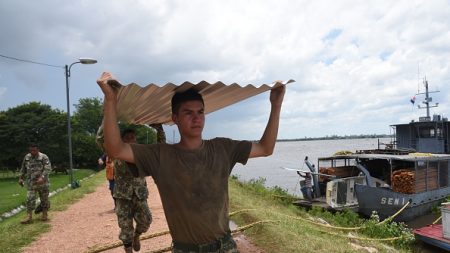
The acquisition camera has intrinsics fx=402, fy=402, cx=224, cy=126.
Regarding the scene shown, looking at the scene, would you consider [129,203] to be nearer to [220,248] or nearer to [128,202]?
[128,202]

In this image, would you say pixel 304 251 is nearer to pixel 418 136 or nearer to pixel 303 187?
pixel 303 187

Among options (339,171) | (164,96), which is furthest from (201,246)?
(339,171)

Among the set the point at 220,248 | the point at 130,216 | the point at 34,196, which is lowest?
the point at 34,196

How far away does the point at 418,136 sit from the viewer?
25250 mm

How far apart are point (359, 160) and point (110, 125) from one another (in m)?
17.2

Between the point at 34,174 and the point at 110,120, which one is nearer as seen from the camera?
the point at 110,120

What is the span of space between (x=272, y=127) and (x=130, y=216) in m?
2.97

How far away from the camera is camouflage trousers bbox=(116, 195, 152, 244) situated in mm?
5148

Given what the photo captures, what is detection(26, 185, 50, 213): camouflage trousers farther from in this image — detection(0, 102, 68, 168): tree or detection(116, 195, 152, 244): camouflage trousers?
detection(0, 102, 68, 168): tree

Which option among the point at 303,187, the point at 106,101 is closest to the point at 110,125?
the point at 106,101

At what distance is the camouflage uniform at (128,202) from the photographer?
16.9ft

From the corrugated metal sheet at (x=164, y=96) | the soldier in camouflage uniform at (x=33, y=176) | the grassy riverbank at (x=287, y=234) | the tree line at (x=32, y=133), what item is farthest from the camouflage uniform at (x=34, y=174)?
the tree line at (x=32, y=133)

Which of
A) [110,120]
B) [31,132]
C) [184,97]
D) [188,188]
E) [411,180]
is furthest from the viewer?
[31,132]

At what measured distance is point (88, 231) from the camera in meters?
8.75
